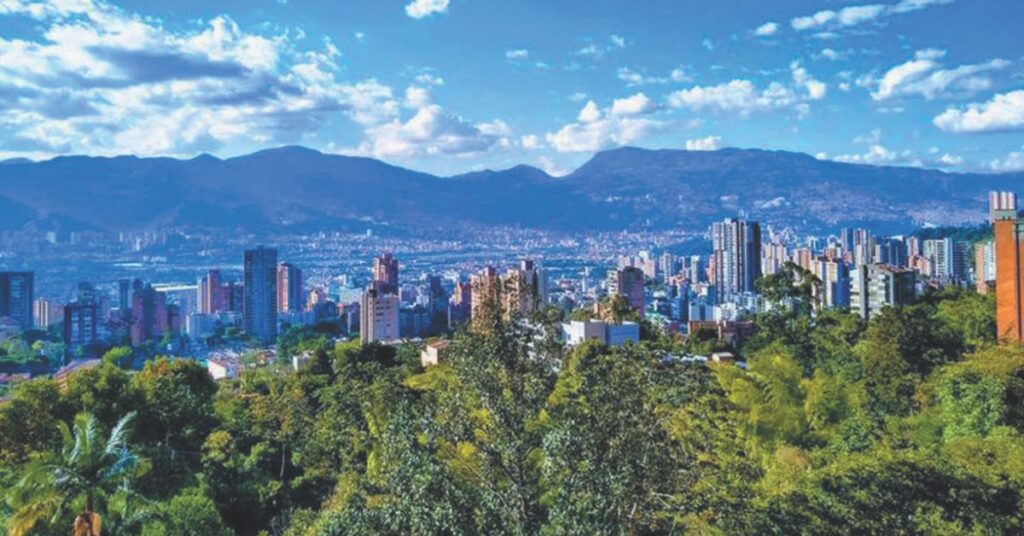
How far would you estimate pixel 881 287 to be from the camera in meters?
35.1

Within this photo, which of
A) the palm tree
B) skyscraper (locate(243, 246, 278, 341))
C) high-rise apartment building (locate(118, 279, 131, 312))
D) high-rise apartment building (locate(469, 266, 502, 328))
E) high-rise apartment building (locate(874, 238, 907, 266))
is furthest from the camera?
high-rise apartment building (locate(118, 279, 131, 312))

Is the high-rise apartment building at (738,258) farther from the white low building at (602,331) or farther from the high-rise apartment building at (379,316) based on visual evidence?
the white low building at (602,331)

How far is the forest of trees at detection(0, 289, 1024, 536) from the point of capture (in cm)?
538

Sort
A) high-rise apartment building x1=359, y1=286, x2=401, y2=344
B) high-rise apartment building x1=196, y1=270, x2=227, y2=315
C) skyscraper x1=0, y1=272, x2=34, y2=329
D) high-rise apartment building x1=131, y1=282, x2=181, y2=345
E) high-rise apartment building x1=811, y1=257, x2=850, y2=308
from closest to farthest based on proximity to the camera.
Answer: high-rise apartment building x1=359, y1=286, x2=401, y2=344
high-rise apartment building x1=811, y1=257, x2=850, y2=308
high-rise apartment building x1=131, y1=282, x2=181, y2=345
skyscraper x1=0, y1=272, x2=34, y2=329
high-rise apartment building x1=196, y1=270, x2=227, y2=315

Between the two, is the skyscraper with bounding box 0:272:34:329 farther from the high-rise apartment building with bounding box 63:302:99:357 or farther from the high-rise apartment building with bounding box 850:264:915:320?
the high-rise apartment building with bounding box 850:264:915:320

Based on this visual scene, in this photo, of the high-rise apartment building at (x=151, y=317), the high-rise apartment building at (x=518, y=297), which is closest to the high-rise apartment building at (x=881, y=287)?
the high-rise apartment building at (x=518, y=297)

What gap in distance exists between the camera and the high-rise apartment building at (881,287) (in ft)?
113

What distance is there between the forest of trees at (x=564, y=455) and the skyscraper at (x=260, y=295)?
51.7 meters

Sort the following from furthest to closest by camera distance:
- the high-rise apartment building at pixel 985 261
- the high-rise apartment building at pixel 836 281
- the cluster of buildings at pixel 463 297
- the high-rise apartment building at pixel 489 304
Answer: the high-rise apartment building at pixel 836 281
the high-rise apartment building at pixel 985 261
the cluster of buildings at pixel 463 297
the high-rise apartment building at pixel 489 304

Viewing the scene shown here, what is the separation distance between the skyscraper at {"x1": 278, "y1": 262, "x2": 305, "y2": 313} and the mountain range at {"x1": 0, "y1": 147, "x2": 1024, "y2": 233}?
65692mm

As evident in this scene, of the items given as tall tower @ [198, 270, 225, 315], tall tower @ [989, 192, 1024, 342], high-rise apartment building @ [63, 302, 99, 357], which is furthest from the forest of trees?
tall tower @ [198, 270, 225, 315]

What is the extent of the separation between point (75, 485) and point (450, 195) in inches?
6734

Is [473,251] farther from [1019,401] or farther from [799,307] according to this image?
[1019,401]

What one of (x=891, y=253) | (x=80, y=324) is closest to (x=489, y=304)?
(x=80, y=324)
